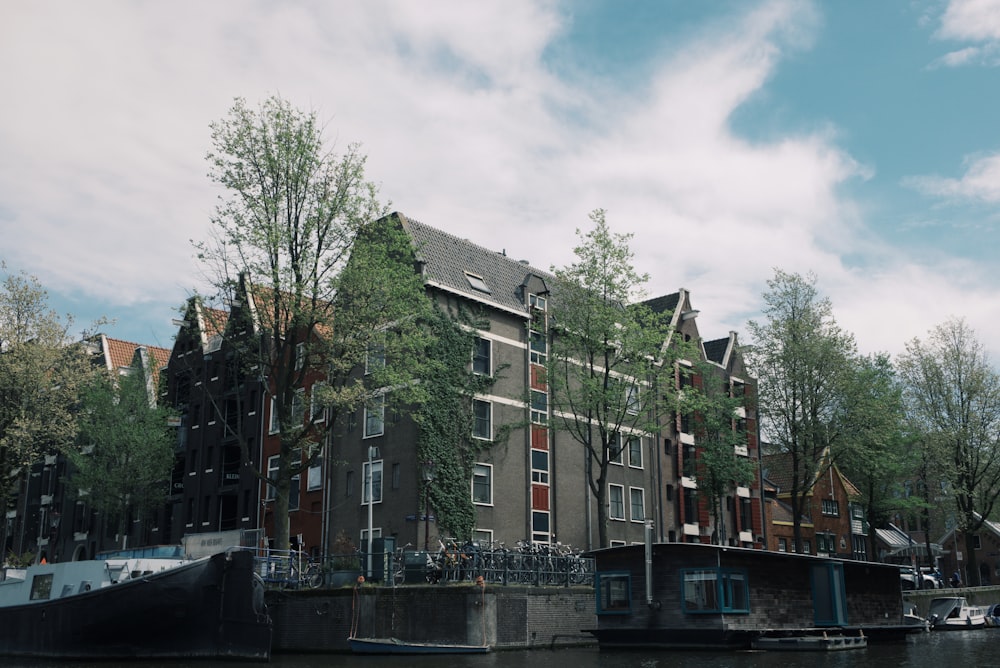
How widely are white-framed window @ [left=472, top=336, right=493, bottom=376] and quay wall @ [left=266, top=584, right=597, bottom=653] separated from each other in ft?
46.4

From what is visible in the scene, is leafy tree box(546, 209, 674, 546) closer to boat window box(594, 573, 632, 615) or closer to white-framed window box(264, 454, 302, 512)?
boat window box(594, 573, 632, 615)

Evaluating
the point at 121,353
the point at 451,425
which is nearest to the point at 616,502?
the point at 451,425

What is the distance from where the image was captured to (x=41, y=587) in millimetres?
34688

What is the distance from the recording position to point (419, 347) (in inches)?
1462

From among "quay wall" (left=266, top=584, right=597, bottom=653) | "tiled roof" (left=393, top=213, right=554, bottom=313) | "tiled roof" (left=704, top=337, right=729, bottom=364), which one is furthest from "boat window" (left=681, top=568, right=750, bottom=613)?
"tiled roof" (left=704, top=337, right=729, bottom=364)

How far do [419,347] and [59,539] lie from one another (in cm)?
4627

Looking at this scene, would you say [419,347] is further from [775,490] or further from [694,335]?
[775,490]

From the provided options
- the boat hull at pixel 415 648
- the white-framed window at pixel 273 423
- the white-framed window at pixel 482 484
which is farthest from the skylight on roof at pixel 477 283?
the boat hull at pixel 415 648

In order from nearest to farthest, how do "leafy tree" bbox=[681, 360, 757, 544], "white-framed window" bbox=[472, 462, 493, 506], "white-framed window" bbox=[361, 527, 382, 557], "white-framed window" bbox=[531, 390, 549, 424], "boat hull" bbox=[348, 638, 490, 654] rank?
"boat hull" bbox=[348, 638, 490, 654] < "white-framed window" bbox=[361, 527, 382, 557] < "white-framed window" bbox=[472, 462, 493, 506] < "white-framed window" bbox=[531, 390, 549, 424] < "leafy tree" bbox=[681, 360, 757, 544]

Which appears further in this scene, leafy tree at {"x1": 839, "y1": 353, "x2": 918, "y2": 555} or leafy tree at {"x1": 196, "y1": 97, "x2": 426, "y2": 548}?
leafy tree at {"x1": 839, "y1": 353, "x2": 918, "y2": 555}

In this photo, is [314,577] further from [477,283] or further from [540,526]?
[477,283]

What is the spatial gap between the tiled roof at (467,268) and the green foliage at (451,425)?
1.70m

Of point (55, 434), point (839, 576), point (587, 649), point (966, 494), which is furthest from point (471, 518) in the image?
point (966, 494)

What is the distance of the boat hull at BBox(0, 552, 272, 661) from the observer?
2958 cm
